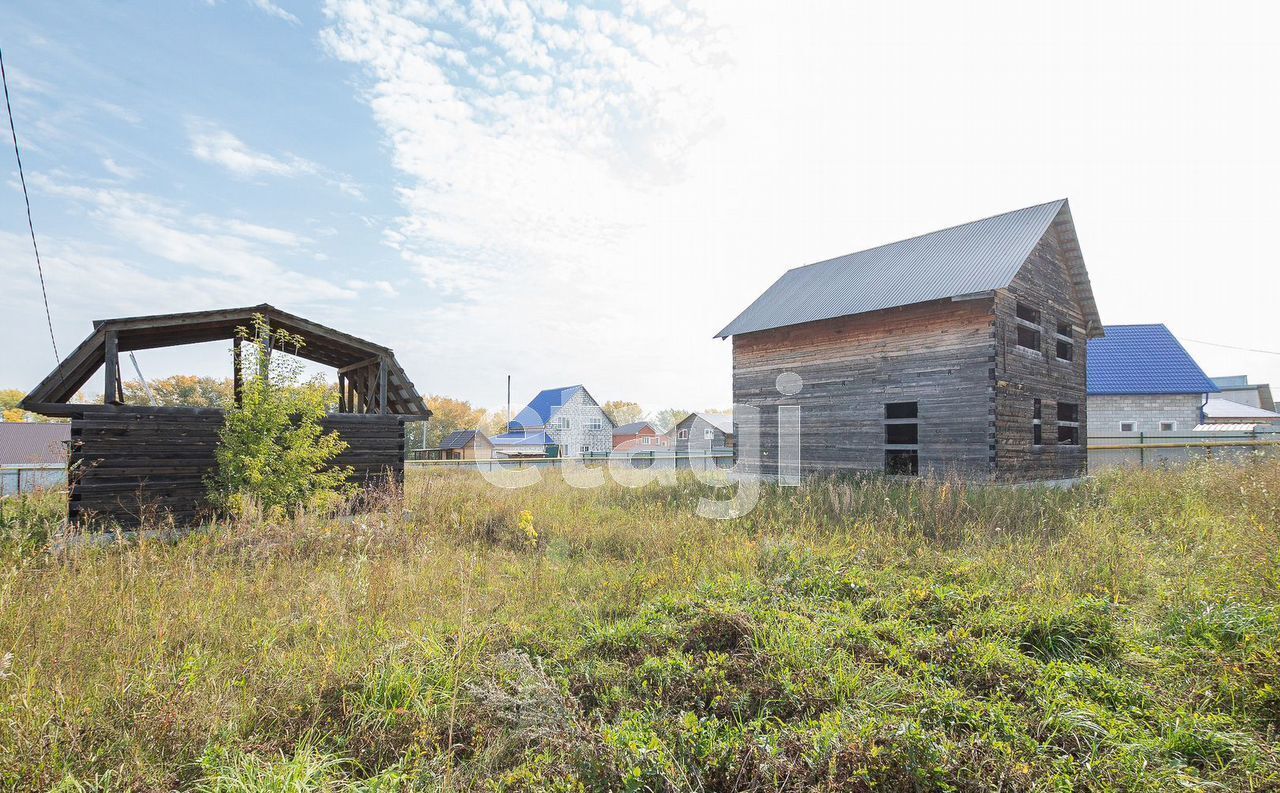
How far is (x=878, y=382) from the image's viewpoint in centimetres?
1525

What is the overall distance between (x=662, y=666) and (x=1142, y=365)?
3364cm

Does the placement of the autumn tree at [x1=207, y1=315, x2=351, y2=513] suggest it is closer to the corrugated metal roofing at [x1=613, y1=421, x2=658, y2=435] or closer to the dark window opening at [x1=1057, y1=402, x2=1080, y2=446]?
the dark window opening at [x1=1057, y1=402, x2=1080, y2=446]

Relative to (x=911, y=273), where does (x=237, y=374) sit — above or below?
below

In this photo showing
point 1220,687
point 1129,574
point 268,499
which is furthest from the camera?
point 268,499

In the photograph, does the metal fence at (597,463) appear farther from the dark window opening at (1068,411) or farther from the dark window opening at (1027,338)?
the dark window opening at (1068,411)

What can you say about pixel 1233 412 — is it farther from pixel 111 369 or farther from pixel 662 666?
pixel 111 369

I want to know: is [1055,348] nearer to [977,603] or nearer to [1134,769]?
[977,603]

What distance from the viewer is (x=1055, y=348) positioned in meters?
16.0

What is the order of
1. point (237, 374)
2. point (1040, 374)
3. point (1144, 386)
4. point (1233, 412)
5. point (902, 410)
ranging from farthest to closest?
1. point (1233, 412)
2. point (1144, 386)
3. point (902, 410)
4. point (1040, 374)
5. point (237, 374)

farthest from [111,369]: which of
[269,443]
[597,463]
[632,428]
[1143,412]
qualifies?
[632,428]

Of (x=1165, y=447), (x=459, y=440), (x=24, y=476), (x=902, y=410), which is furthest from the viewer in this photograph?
(x=459, y=440)

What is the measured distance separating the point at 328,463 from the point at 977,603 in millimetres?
11624

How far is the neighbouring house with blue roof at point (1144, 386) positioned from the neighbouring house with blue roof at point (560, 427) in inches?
1257

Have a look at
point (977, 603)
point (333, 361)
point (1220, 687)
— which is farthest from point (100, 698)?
point (333, 361)
